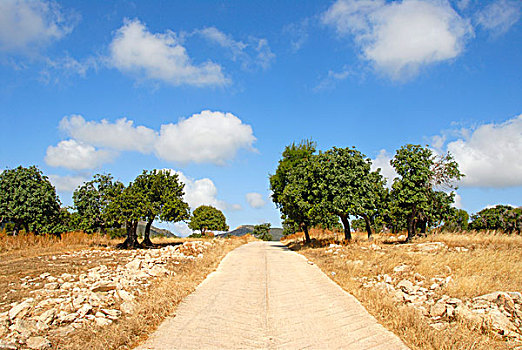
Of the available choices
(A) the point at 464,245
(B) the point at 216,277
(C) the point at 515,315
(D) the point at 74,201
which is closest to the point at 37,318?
(B) the point at 216,277

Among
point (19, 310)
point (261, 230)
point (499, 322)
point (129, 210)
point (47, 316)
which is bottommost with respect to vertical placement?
point (499, 322)

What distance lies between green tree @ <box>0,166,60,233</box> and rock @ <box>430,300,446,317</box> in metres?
33.3

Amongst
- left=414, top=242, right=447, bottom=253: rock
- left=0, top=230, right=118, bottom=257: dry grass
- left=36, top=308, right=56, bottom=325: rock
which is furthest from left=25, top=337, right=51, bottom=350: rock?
left=0, top=230, right=118, bottom=257: dry grass

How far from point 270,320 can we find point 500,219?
33554 millimetres

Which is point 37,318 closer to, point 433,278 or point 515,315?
point 515,315

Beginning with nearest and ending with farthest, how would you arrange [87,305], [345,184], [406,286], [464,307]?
1. [87,305]
2. [464,307]
3. [406,286]
4. [345,184]

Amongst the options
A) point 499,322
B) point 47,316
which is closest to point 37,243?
point 47,316

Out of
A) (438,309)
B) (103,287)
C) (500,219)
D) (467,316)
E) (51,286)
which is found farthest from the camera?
(500,219)

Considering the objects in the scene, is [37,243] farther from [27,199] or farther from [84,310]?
[84,310]

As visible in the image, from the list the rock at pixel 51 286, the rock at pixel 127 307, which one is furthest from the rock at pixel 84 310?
the rock at pixel 51 286

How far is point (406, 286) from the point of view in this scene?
10.2m

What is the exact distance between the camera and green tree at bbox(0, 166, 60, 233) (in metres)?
29.4

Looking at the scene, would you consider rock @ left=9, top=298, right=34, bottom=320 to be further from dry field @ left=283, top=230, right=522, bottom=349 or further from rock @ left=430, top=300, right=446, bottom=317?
rock @ left=430, top=300, right=446, bottom=317

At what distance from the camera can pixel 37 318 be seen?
21.0ft
